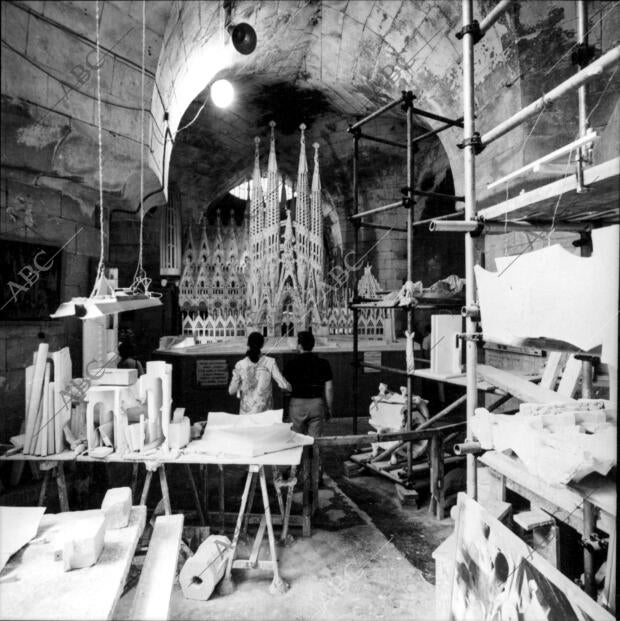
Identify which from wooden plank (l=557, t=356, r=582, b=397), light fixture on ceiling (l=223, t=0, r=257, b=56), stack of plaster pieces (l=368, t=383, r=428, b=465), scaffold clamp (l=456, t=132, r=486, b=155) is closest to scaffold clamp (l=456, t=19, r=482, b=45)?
scaffold clamp (l=456, t=132, r=486, b=155)

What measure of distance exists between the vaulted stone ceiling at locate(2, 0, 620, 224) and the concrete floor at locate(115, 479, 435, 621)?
2.93 m

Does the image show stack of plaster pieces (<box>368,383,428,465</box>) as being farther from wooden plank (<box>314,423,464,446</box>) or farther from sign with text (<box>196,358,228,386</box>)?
sign with text (<box>196,358,228,386</box>)

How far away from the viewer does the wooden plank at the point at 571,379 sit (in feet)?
8.82

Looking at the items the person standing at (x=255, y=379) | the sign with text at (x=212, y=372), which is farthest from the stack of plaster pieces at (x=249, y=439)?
the sign with text at (x=212, y=372)

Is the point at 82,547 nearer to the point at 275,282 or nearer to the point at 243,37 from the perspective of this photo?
the point at 243,37

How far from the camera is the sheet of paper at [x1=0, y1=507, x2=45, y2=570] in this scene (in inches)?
65.2

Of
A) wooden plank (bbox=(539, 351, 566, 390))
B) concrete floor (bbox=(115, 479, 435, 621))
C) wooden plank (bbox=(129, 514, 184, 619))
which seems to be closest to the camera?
wooden plank (bbox=(129, 514, 184, 619))

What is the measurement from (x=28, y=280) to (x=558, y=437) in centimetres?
356

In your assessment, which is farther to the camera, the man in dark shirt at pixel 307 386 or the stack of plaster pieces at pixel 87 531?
the man in dark shirt at pixel 307 386

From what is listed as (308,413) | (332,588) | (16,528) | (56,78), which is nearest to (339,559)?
(332,588)

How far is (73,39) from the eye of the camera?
59.6 inches

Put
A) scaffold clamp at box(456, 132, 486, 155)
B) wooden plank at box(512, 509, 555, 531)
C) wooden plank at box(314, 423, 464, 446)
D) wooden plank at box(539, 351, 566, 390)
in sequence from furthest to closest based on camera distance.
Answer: wooden plank at box(314, 423, 464, 446), wooden plank at box(539, 351, 566, 390), scaffold clamp at box(456, 132, 486, 155), wooden plank at box(512, 509, 555, 531)

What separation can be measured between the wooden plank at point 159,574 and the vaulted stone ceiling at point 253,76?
1624 millimetres

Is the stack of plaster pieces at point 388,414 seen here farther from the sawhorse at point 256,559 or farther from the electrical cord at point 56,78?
the electrical cord at point 56,78
